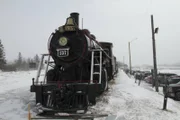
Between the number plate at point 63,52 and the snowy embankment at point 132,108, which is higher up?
the number plate at point 63,52

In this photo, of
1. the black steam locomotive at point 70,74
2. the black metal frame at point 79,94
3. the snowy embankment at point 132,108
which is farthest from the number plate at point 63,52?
the snowy embankment at point 132,108

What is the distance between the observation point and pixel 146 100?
9.38m

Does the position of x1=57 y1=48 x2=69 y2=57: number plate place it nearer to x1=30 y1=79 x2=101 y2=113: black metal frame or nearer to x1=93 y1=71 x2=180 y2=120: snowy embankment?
x1=30 y1=79 x2=101 y2=113: black metal frame

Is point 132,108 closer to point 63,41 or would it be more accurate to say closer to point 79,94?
point 79,94

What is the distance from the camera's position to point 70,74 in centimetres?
823

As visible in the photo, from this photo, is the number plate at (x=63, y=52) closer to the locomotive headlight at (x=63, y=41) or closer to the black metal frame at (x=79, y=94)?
the locomotive headlight at (x=63, y=41)

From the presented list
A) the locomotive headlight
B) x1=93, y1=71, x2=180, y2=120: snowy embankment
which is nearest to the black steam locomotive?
the locomotive headlight

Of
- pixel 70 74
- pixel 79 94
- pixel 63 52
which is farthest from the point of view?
pixel 70 74

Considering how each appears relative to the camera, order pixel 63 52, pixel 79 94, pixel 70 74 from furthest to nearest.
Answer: pixel 70 74
pixel 63 52
pixel 79 94

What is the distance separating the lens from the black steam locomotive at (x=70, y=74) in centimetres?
706

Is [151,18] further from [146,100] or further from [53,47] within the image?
[53,47]

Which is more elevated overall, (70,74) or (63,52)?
(63,52)

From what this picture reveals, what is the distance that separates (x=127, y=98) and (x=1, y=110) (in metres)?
5.62

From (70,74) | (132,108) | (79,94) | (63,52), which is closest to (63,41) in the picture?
(63,52)
